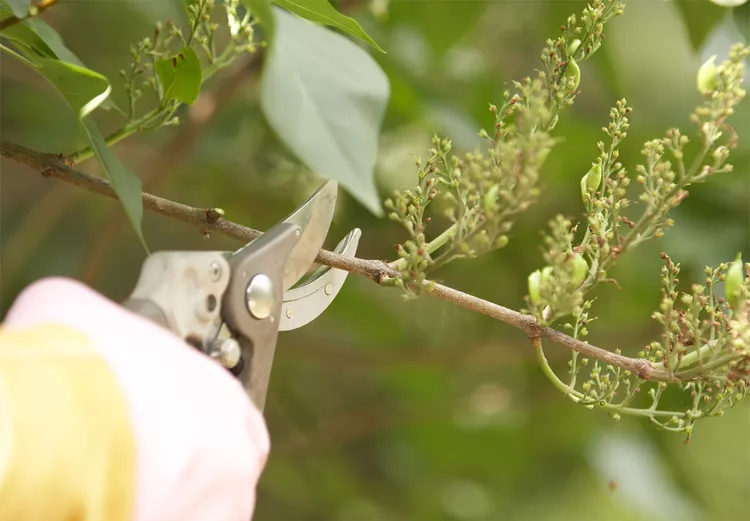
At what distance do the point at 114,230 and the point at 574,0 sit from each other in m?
0.32

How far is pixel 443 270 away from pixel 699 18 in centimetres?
32

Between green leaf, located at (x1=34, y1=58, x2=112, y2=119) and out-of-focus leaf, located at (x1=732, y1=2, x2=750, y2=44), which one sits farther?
out-of-focus leaf, located at (x1=732, y1=2, x2=750, y2=44)

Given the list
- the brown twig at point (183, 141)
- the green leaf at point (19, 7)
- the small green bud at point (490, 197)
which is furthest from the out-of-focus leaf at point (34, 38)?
the brown twig at point (183, 141)

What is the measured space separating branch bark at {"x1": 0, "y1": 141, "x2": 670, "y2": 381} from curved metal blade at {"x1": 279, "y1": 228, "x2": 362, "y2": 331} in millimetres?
12

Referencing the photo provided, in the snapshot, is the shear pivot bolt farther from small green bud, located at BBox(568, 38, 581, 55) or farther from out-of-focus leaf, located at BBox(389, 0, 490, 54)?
out-of-focus leaf, located at BBox(389, 0, 490, 54)

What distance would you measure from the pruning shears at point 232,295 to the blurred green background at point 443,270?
257mm

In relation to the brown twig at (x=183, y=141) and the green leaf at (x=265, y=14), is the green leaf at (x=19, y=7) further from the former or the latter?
the brown twig at (x=183, y=141)

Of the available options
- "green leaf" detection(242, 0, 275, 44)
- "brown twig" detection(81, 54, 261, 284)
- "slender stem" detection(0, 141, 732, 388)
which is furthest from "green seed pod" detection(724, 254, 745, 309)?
"brown twig" detection(81, 54, 261, 284)

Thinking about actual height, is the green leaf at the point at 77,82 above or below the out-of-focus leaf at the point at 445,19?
above

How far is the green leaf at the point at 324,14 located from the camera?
22cm

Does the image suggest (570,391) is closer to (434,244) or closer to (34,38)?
(434,244)

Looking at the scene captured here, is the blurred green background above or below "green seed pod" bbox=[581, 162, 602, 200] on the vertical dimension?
below

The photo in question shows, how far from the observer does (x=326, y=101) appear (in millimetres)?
178

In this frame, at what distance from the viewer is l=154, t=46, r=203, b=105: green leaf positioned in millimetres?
238
